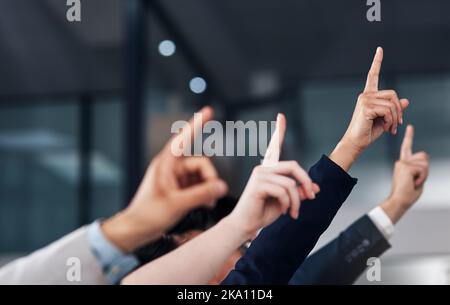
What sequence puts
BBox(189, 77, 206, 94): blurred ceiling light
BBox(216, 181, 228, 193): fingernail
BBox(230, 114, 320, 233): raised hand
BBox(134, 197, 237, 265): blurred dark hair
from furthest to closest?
BBox(189, 77, 206, 94): blurred ceiling light < BBox(216, 181, 228, 193): fingernail < BBox(134, 197, 237, 265): blurred dark hair < BBox(230, 114, 320, 233): raised hand

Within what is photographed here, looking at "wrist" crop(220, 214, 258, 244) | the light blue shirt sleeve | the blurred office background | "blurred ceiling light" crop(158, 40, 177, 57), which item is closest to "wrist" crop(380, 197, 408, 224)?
the blurred office background

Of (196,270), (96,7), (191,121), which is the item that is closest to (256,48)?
(96,7)

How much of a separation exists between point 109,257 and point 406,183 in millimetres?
474

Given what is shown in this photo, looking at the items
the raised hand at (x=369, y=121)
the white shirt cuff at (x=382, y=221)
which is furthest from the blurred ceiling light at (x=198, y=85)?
the raised hand at (x=369, y=121)

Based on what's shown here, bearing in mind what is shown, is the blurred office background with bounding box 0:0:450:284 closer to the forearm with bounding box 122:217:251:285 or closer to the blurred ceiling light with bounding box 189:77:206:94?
the blurred ceiling light with bounding box 189:77:206:94

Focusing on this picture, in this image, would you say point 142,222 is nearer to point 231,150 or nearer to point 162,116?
point 231,150

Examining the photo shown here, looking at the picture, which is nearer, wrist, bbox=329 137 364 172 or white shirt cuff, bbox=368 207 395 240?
wrist, bbox=329 137 364 172

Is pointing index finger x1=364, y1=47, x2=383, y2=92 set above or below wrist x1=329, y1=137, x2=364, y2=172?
above

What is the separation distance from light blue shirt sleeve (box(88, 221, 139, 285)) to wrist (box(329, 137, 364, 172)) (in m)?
0.36

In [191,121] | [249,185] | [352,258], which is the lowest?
[352,258]

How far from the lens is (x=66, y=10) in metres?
0.93

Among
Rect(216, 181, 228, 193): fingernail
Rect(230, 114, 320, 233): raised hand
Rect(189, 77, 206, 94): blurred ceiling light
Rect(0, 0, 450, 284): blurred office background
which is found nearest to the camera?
Rect(230, 114, 320, 233): raised hand

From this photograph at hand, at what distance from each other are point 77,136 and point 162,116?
4.00 ft

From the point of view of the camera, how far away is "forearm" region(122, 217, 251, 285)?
26.9 inches
